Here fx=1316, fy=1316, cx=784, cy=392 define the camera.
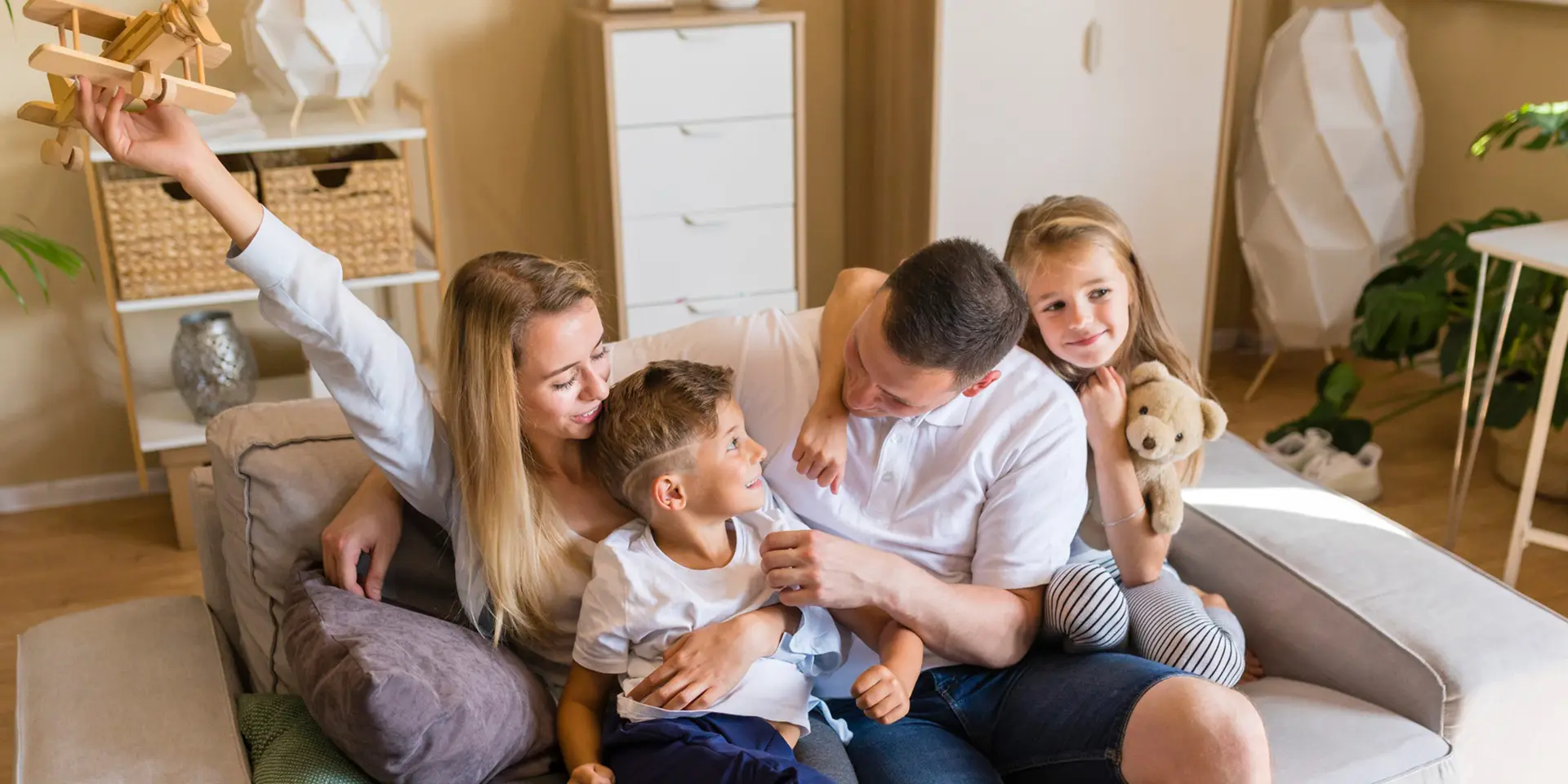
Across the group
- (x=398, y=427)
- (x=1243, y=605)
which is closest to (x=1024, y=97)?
(x=1243, y=605)

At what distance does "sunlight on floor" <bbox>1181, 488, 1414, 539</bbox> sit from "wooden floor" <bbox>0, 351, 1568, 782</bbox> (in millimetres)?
1072

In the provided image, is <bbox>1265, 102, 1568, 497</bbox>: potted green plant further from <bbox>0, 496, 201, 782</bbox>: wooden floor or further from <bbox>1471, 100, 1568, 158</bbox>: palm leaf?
<bbox>0, 496, 201, 782</bbox>: wooden floor

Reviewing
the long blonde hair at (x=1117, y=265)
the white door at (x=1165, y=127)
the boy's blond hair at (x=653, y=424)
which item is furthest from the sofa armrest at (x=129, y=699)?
the white door at (x=1165, y=127)

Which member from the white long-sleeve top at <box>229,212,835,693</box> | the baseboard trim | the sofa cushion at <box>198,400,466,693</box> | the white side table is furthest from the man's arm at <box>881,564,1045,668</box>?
the baseboard trim

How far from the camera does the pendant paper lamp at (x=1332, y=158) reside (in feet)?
10.5

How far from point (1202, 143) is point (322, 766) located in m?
2.61

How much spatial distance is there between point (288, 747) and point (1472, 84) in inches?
127

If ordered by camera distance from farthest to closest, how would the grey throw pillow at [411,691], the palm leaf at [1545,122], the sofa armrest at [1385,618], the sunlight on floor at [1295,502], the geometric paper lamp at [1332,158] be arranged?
1. the geometric paper lamp at [1332,158]
2. the palm leaf at [1545,122]
3. the sunlight on floor at [1295,502]
4. the sofa armrest at [1385,618]
5. the grey throw pillow at [411,691]

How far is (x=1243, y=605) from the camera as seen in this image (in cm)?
169

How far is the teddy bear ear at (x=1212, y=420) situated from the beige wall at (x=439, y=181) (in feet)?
6.46

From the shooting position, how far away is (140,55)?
98cm

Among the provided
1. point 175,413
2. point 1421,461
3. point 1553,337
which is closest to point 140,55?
point 175,413

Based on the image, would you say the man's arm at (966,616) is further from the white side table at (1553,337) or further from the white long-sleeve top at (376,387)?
the white side table at (1553,337)

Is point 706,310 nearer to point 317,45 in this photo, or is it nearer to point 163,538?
point 317,45
